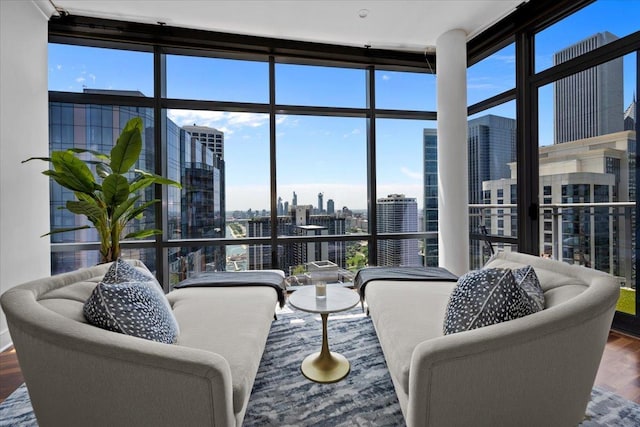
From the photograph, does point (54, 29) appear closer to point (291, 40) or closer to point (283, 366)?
point (291, 40)

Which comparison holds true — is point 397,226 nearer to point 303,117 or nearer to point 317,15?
point 303,117

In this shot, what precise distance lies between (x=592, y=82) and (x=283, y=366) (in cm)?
351

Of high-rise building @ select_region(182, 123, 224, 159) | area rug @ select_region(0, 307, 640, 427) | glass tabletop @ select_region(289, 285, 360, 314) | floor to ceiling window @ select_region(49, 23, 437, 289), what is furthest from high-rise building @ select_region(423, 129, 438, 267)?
high-rise building @ select_region(182, 123, 224, 159)

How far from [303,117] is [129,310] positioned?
3027 mm

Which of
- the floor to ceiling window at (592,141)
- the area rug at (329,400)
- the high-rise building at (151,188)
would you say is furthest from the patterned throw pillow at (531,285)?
the high-rise building at (151,188)

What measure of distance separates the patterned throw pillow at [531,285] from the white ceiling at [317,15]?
272 cm

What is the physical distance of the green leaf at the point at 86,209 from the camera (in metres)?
2.30

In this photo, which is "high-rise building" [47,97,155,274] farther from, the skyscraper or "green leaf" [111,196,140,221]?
the skyscraper

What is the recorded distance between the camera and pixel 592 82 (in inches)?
103

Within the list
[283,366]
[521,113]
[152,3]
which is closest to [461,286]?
[283,366]

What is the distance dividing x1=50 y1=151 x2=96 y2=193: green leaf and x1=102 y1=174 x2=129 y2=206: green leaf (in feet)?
0.54

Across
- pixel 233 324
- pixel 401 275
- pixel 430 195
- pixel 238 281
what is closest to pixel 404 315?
pixel 401 275

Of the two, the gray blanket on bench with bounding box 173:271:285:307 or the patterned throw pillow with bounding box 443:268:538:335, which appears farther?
the gray blanket on bench with bounding box 173:271:285:307

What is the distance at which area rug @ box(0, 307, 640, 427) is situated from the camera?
4.86 ft
